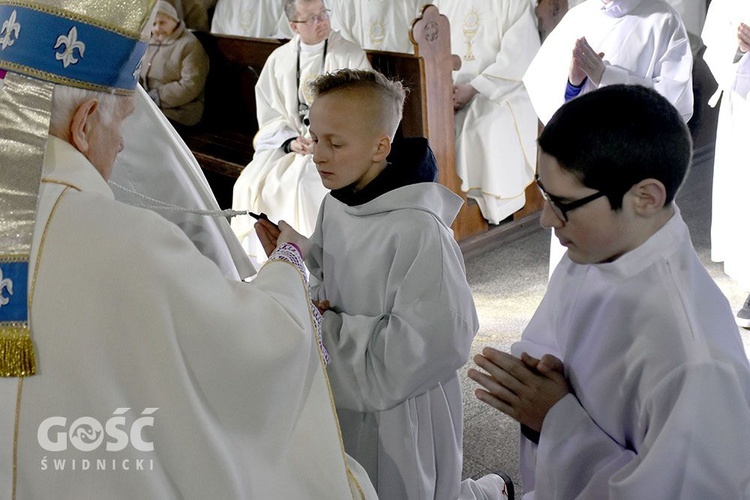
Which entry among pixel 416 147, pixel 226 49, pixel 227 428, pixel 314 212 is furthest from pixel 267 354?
pixel 226 49

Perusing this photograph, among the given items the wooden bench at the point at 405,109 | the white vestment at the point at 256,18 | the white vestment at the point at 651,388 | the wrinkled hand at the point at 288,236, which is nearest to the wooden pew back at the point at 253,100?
the wooden bench at the point at 405,109

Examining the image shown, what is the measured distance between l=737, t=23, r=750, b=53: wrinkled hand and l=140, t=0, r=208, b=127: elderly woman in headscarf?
11.9 feet

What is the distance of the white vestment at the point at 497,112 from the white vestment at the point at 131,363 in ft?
12.9

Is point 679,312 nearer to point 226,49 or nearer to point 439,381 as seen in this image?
point 439,381

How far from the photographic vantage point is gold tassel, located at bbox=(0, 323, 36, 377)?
1360 millimetres

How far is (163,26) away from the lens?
20.4 ft

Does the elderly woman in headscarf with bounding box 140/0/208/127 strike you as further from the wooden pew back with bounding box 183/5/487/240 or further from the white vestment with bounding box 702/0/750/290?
the white vestment with bounding box 702/0/750/290

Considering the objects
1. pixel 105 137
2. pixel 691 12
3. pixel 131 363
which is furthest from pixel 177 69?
pixel 131 363

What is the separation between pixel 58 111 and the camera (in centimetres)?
148

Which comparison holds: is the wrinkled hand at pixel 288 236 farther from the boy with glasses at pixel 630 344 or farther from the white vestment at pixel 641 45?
the white vestment at pixel 641 45

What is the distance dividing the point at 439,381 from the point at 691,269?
780mm

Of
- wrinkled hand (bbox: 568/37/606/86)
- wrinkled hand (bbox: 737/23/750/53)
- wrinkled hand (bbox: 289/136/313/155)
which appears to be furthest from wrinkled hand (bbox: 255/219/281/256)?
wrinkled hand (bbox: 737/23/750/53)

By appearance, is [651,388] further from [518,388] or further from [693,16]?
[693,16]

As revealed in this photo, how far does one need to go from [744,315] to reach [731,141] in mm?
1018
